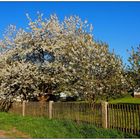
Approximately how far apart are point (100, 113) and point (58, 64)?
39.1ft

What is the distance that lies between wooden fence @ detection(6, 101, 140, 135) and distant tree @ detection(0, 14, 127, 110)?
405cm

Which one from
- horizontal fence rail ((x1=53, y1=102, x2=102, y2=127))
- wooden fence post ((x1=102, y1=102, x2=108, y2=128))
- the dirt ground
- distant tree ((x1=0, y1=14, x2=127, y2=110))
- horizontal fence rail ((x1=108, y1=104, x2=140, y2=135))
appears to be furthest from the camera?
distant tree ((x1=0, y1=14, x2=127, y2=110))

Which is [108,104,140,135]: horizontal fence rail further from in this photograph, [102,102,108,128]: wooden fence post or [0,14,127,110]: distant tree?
[0,14,127,110]: distant tree

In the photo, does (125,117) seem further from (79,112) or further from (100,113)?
(79,112)

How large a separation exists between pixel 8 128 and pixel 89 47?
10.3 meters

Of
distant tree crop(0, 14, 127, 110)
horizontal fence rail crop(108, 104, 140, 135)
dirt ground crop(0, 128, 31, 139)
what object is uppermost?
distant tree crop(0, 14, 127, 110)

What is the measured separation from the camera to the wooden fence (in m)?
13.1

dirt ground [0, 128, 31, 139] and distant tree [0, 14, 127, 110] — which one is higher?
distant tree [0, 14, 127, 110]

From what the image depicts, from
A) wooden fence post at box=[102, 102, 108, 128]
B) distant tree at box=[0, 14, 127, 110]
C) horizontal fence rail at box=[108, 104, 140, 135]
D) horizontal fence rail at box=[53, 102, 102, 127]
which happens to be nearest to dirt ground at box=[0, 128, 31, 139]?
horizontal fence rail at box=[53, 102, 102, 127]

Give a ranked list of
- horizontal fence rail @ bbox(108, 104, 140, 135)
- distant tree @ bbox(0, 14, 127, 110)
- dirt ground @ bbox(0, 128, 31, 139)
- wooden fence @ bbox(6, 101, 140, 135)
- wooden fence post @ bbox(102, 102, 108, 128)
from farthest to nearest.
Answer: distant tree @ bbox(0, 14, 127, 110) < wooden fence post @ bbox(102, 102, 108, 128) < dirt ground @ bbox(0, 128, 31, 139) < wooden fence @ bbox(6, 101, 140, 135) < horizontal fence rail @ bbox(108, 104, 140, 135)

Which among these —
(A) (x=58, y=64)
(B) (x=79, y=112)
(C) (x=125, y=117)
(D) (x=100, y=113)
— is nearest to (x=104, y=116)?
(D) (x=100, y=113)

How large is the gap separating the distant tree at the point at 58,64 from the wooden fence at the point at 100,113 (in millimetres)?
4052

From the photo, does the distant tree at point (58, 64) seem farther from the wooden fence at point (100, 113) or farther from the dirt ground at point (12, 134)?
the dirt ground at point (12, 134)

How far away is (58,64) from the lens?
87.4 feet
